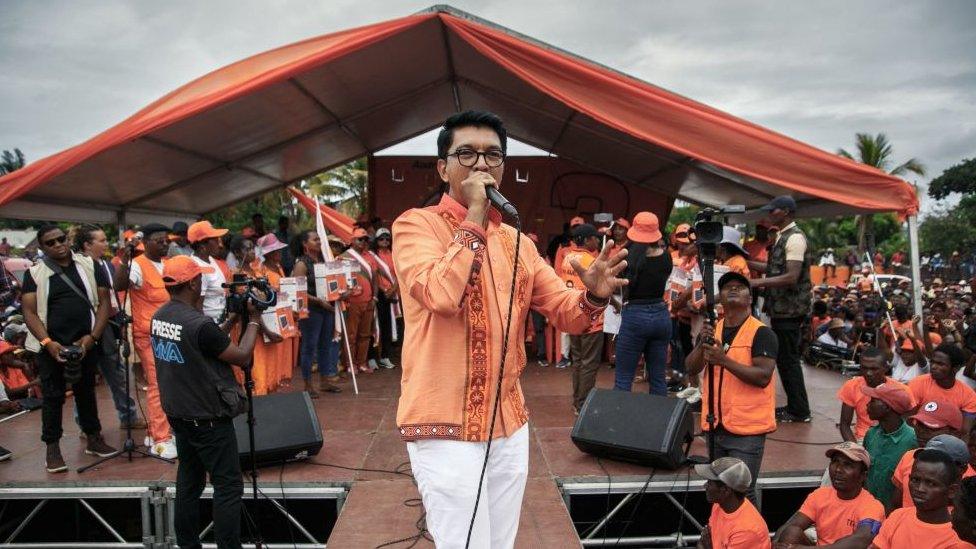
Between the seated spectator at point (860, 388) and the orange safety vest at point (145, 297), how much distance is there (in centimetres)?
541

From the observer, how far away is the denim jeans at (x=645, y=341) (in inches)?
222

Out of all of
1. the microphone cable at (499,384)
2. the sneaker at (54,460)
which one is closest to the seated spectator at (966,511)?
the microphone cable at (499,384)

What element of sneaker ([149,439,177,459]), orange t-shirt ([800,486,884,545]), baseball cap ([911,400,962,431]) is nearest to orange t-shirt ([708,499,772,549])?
orange t-shirt ([800,486,884,545])

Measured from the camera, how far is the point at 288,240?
11.4 metres

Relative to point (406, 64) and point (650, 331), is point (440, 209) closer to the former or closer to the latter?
point (650, 331)

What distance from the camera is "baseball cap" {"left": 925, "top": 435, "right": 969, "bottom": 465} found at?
10.3 ft

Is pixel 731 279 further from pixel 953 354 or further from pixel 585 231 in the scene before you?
pixel 585 231

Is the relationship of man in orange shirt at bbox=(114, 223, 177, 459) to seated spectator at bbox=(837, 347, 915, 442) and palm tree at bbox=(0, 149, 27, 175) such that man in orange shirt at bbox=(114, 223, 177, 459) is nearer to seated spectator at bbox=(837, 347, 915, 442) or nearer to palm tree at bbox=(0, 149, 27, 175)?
seated spectator at bbox=(837, 347, 915, 442)

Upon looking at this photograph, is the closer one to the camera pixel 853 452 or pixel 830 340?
pixel 853 452

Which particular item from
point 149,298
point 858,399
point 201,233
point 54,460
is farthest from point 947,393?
point 54,460

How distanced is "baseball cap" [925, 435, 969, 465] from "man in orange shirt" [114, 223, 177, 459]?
5062 mm

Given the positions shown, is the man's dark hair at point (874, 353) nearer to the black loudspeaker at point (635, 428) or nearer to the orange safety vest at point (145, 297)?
the black loudspeaker at point (635, 428)

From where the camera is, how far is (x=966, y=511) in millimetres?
2645

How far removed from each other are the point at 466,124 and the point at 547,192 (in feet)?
37.1
